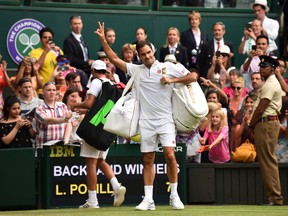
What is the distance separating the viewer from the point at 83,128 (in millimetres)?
15773

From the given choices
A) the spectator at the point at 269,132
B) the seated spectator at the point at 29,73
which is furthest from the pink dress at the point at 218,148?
the seated spectator at the point at 29,73

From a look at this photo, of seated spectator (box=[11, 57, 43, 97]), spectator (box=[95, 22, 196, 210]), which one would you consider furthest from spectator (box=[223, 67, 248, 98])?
spectator (box=[95, 22, 196, 210])

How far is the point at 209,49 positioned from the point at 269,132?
4027 millimetres

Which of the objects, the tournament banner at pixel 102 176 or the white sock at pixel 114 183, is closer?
the white sock at pixel 114 183

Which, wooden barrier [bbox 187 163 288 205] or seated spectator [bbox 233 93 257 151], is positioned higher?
seated spectator [bbox 233 93 257 151]

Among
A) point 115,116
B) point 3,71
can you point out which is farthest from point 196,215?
point 3,71

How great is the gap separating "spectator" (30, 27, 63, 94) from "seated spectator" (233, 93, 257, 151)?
3591mm

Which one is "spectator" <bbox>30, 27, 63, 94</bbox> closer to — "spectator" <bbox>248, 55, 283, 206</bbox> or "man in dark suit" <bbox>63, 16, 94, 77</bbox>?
"man in dark suit" <bbox>63, 16, 94, 77</bbox>

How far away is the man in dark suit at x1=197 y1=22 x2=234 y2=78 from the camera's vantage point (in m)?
21.0

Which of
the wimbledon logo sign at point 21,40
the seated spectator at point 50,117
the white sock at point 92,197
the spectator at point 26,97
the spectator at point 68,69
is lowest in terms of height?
the white sock at point 92,197

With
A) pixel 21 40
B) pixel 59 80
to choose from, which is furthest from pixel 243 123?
pixel 21 40

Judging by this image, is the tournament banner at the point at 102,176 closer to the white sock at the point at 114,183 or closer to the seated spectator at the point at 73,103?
the seated spectator at the point at 73,103

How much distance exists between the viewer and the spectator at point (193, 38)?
69.6 feet

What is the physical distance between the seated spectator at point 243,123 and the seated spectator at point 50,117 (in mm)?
3153
